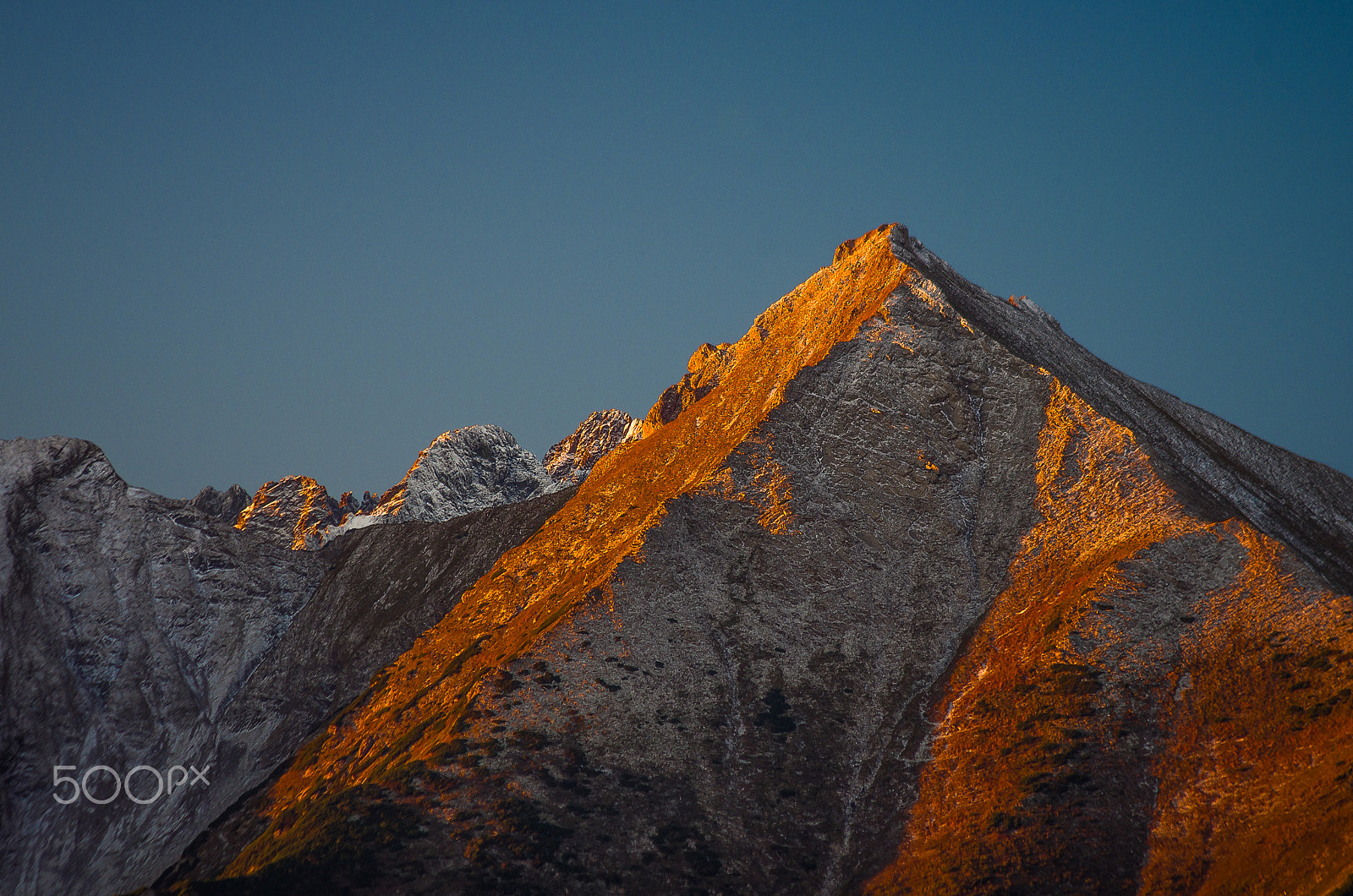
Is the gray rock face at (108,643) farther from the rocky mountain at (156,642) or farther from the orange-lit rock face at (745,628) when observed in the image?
the orange-lit rock face at (745,628)

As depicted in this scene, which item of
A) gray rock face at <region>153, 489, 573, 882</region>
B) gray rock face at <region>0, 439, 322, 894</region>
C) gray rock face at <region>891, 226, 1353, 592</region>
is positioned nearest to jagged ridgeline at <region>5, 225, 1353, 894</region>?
gray rock face at <region>153, 489, 573, 882</region>

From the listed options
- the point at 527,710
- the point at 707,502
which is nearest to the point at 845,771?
the point at 527,710

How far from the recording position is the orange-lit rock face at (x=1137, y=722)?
5372 cm

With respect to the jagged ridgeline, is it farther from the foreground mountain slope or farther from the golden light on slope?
the golden light on slope

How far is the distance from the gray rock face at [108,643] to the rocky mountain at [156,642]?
0.19 m

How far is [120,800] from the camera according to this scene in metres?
106

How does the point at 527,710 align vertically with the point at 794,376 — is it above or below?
below

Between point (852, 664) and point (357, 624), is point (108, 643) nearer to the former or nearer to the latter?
point (357, 624)

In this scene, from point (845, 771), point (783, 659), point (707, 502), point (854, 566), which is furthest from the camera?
point (707, 502)

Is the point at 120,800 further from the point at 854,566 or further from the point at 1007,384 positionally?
the point at 1007,384

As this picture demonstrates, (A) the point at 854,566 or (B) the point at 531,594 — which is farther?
(B) the point at 531,594

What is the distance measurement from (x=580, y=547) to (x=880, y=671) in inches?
1459

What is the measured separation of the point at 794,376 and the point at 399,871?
214ft

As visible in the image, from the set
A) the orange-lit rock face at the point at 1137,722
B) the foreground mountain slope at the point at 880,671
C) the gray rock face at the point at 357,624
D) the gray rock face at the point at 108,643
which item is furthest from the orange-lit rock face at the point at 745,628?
the gray rock face at the point at 108,643
